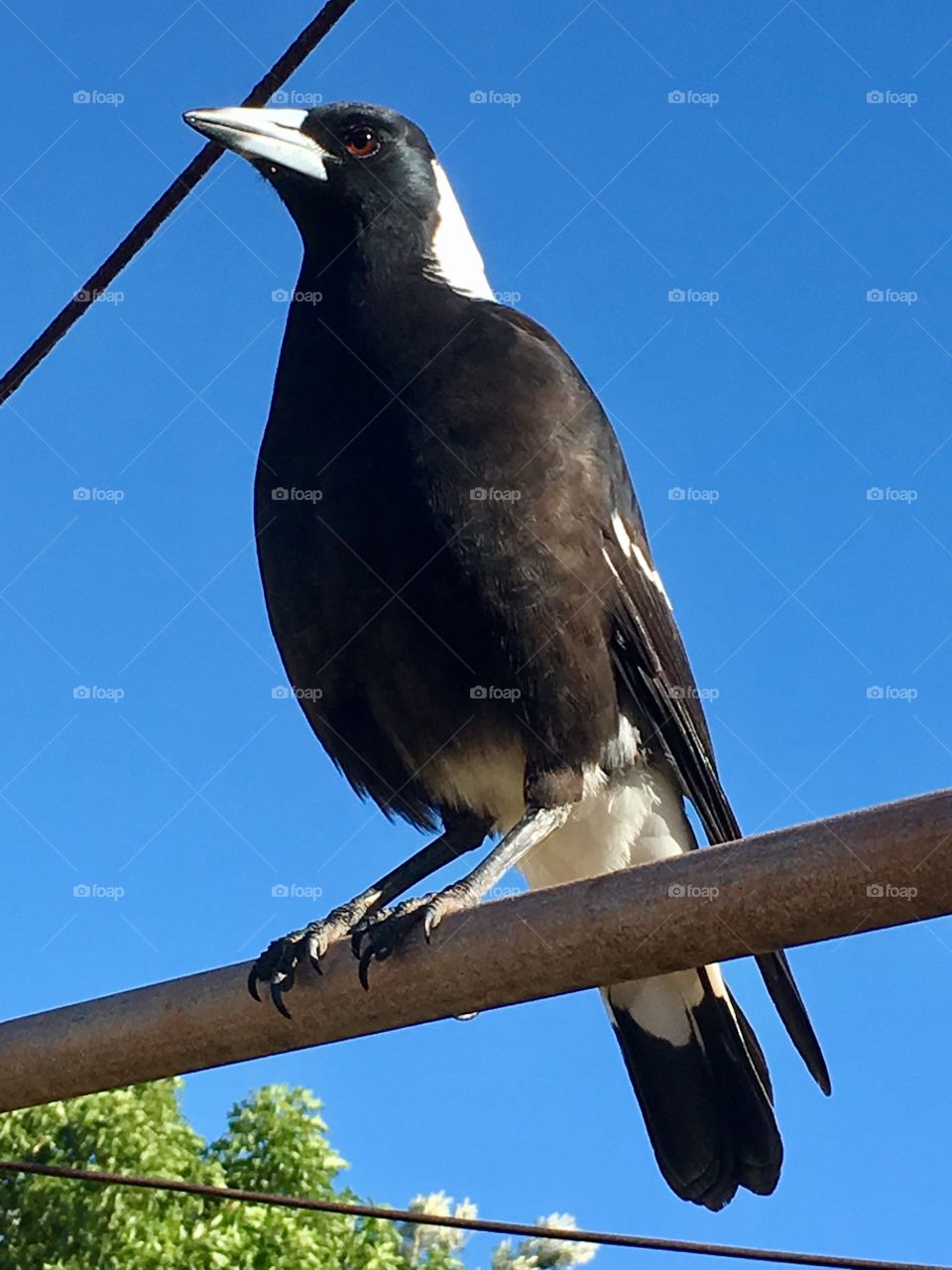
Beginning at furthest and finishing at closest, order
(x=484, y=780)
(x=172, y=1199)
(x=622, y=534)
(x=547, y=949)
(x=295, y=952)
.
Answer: (x=172, y=1199) → (x=622, y=534) → (x=484, y=780) → (x=295, y=952) → (x=547, y=949)

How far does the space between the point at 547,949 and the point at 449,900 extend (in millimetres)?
553

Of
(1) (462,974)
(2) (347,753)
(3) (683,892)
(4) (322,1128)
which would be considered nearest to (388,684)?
(2) (347,753)

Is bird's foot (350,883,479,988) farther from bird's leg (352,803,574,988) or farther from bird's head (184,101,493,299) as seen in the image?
bird's head (184,101,493,299)

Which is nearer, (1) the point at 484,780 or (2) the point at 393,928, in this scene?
(2) the point at 393,928

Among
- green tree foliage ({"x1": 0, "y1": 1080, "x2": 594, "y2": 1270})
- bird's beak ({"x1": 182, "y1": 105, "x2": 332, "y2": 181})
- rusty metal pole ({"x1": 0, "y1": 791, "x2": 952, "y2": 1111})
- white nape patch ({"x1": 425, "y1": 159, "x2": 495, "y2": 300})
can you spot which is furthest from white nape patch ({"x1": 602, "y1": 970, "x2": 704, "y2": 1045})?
green tree foliage ({"x1": 0, "y1": 1080, "x2": 594, "y2": 1270})

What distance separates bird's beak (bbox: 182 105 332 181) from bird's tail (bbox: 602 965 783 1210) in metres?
1.66

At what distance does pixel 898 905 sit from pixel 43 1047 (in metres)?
1.00

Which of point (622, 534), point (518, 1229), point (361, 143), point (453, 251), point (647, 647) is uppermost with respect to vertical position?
point (361, 143)

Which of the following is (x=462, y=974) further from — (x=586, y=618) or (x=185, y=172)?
(x=185, y=172)

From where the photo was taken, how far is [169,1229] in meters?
8.89

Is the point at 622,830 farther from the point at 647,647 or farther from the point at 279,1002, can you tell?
the point at 279,1002

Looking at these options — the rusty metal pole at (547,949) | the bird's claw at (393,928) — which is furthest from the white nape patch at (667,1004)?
the rusty metal pole at (547,949)

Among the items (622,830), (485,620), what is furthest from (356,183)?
(622,830)

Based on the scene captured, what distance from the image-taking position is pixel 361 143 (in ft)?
9.29
